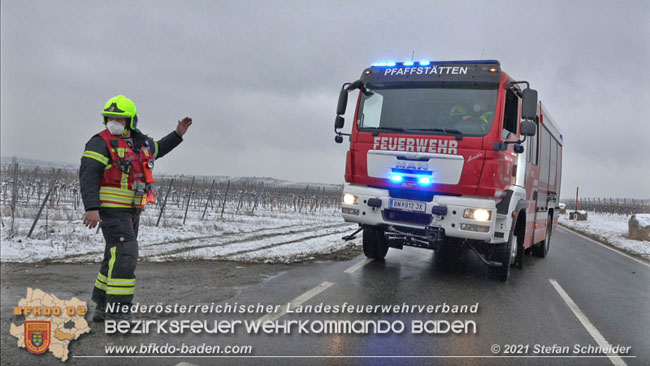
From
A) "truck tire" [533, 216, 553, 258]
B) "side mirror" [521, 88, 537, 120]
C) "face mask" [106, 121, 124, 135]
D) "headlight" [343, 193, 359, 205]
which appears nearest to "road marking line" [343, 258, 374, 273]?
"headlight" [343, 193, 359, 205]

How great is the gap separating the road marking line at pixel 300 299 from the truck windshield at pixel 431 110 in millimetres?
2557

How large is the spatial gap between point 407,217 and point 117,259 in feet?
12.8

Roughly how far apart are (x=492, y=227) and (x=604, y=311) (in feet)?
5.56

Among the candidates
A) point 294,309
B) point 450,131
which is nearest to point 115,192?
point 294,309

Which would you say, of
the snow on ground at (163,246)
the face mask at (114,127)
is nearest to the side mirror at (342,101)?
the snow on ground at (163,246)

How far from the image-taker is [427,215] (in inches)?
233

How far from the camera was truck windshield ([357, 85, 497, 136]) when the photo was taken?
5.93m

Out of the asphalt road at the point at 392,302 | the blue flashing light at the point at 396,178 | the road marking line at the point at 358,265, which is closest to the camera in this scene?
the asphalt road at the point at 392,302

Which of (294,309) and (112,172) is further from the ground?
(112,172)

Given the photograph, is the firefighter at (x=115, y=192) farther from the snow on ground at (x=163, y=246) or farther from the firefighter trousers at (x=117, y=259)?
the snow on ground at (x=163, y=246)

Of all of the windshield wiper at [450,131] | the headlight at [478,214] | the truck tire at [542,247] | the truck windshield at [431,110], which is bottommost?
the truck tire at [542,247]

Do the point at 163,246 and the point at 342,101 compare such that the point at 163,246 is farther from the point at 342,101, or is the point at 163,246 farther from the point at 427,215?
the point at 427,215

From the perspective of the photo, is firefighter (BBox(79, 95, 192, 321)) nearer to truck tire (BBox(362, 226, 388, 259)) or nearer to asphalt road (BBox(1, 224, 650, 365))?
asphalt road (BBox(1, 224, 650, 365))

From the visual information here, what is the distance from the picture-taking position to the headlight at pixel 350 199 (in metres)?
6.43
